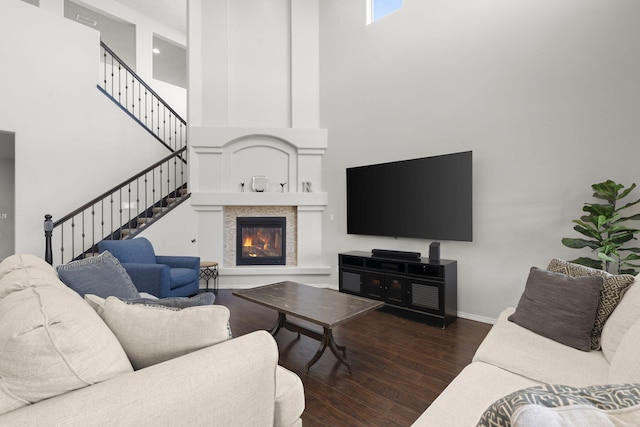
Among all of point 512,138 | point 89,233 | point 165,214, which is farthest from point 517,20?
point 89,233

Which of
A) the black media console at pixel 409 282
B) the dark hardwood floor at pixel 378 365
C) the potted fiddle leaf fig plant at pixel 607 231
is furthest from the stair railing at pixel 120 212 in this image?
the potted fiddle leaf fig plant at pixel 607 231

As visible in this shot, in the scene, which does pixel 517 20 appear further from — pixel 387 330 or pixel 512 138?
pixel 387 330

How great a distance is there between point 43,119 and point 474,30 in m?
5.72

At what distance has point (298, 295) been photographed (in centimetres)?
292

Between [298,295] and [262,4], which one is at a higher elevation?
[262,4]

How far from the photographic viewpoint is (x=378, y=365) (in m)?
2.57

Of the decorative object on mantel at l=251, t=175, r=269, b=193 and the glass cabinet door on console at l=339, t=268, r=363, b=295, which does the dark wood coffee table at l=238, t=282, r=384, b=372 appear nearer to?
the glass cabinet door on console at l=339, t=268, r=363, b=295

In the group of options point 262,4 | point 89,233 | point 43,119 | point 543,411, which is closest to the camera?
point 543,411

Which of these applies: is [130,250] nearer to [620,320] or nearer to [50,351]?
[50,351]

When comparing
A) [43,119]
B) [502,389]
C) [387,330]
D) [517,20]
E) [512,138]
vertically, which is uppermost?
[517,20]

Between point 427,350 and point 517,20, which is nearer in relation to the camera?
point 427,350

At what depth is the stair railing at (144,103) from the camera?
19.7 feet

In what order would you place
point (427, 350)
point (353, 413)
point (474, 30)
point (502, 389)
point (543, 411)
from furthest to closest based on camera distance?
point (474, 30) < point (427, 350) < point (353, 413) < point (502, 389) < point (543, 411)

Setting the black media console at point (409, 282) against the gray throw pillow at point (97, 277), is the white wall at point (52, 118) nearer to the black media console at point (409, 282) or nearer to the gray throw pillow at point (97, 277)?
the gray throw pillow at point (97, 277)
